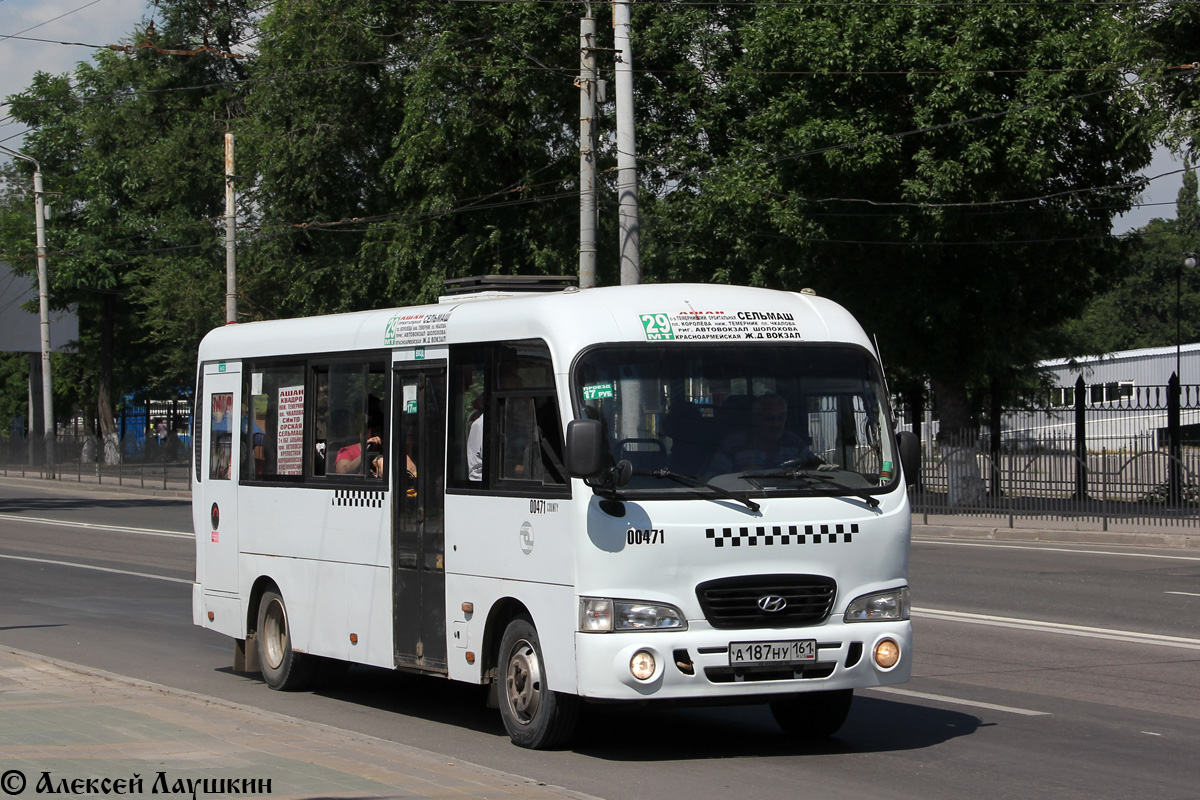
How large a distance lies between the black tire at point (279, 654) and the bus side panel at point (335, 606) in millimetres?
141

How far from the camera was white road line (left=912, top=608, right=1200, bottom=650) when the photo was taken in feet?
40.5

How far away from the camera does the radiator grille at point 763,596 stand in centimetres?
769

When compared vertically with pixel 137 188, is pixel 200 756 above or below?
below

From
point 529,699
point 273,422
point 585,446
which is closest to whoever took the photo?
point 585,446

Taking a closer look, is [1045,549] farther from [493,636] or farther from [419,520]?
[493,636]

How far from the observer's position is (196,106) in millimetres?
57438

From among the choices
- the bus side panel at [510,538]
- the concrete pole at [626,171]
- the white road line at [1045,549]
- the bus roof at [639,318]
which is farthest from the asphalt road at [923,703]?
the concrete pole at [626,171]

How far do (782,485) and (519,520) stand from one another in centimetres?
153

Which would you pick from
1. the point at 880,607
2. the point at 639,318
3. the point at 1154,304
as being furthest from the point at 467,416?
the point at 1154,304

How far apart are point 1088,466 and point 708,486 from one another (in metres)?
20.3

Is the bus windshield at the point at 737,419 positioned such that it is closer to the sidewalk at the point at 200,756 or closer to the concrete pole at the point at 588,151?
the sidewalk at the point at 200,756

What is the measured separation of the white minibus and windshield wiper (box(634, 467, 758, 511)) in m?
0.01

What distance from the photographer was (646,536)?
25.1 feet

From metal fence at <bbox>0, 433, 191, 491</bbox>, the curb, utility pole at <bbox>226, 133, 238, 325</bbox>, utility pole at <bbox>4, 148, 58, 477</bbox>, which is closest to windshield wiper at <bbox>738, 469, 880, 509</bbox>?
the curb
